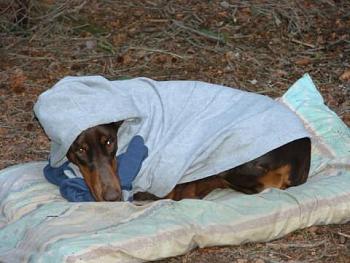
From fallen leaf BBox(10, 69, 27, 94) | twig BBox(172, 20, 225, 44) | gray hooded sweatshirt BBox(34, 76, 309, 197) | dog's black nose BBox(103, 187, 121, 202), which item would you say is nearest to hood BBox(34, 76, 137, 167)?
gray hooded sweatshirt BBox(34, 76, 309, 197)

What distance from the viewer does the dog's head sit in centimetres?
450

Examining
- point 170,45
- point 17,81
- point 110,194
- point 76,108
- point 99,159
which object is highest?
point 76,108

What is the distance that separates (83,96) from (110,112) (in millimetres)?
173

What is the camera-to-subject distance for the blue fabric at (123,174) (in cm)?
462

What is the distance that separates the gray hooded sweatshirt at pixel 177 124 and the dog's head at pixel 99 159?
10cm

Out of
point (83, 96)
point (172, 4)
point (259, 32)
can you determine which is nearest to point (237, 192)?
point (83, 96)

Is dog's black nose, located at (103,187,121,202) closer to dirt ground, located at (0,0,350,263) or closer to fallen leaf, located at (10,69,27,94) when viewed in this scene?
dirt ground, located at (0,0,350,263)

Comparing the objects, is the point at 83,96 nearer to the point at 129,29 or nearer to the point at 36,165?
the point at 36,165

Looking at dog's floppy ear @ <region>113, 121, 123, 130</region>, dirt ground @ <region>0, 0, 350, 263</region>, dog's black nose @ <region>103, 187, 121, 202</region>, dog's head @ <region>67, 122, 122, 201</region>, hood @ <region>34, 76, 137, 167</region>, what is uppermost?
hood @ <region>34, 76, 137, 167</region>

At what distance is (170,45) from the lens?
741cm

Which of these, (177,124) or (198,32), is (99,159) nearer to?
(177,124)

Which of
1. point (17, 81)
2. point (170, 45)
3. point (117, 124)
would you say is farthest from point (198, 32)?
point (117, 124)

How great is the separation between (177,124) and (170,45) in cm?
270

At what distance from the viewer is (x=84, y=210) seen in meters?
4.48
